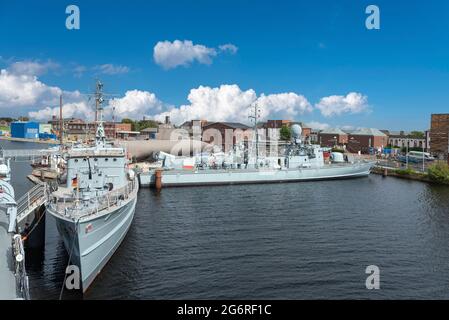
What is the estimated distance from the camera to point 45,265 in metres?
18.4

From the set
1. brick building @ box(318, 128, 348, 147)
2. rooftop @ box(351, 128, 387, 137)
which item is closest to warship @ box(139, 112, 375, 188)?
rooftop @ box(351, 128, 387, 137)

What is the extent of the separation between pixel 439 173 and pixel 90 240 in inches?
1792

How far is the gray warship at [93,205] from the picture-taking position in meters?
15.4

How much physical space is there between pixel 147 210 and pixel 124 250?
35.5 feet

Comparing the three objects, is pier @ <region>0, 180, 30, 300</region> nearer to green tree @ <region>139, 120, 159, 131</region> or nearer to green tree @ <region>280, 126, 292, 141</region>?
green tree @ <region>280, 126, 292, 141</region>

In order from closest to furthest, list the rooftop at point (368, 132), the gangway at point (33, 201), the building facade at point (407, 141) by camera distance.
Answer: the gangway at point (33, 201)
the rooftop at point (368, 132)
the building facade at point (407, 141)

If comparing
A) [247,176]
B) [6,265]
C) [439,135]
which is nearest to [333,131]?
[439,135]

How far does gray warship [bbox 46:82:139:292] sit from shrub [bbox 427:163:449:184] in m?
39.2

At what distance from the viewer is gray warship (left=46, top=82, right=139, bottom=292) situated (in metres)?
15.4

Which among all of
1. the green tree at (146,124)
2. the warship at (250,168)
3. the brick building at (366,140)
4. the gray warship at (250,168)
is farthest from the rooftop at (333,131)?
the green tree at (146,124)

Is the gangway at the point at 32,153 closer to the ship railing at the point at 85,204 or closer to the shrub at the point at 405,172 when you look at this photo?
the ship railing at the point at 85,204

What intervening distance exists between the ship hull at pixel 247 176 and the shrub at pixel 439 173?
29.3 ft
